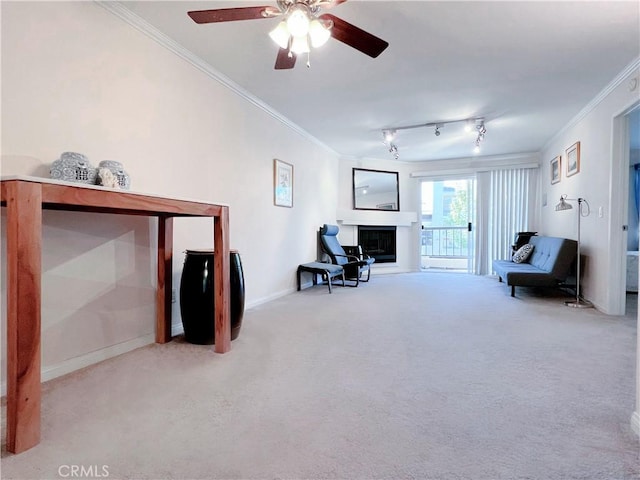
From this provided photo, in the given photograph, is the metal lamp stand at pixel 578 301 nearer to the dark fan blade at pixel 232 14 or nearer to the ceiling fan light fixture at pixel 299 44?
the ceiling fan light fixture at pixel 299 44

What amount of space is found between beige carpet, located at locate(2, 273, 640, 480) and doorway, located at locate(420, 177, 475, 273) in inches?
203

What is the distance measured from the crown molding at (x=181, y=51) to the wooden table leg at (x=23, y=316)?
1.54m

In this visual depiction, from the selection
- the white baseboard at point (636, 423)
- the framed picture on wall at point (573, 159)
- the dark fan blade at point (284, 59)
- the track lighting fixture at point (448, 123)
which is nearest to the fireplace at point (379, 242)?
the track lighting fixture at point (448, 123)

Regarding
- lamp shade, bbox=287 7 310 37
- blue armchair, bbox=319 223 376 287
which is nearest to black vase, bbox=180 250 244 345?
lamp shade, bbox=287 7 310 37

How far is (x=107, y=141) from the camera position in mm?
2119

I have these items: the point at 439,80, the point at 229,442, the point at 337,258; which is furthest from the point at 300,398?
the point at 337,258

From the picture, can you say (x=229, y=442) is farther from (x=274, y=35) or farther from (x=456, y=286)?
(x=456, y=286)

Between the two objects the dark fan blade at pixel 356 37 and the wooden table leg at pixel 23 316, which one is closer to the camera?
the wooden table leg at pixel 23 316

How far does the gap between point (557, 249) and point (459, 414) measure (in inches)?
135

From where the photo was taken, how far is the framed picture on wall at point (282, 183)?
4066 mm

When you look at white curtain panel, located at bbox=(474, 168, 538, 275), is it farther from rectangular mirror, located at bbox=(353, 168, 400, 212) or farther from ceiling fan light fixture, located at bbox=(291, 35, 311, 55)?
ceiling fan light fixture, located at bbox=(291, 35, 311, 55)

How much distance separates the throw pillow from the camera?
5.02 metres

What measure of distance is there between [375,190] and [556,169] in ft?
9.80

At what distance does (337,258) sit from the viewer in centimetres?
528
